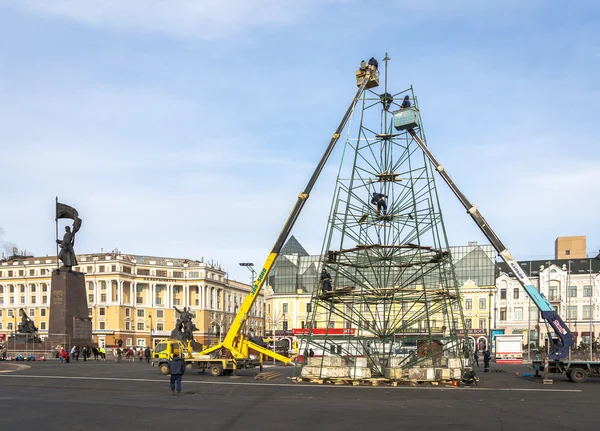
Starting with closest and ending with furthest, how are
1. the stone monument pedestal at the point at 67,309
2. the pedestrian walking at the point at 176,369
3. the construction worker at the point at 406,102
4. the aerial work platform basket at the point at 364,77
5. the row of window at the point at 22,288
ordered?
1. the pedestrian walking at the point at 176,369
2. the construction worker at the point at 406,102
3. the aerial work platform basket at the point at 364,77
4. the stone monument pedestal at the point at 67,309
5. the row of window at the point at 22,288

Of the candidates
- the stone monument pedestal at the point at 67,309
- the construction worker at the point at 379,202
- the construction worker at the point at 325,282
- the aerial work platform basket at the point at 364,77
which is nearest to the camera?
the construction worker at the point at 379,202

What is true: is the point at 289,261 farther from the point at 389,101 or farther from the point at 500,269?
the point at 389,101

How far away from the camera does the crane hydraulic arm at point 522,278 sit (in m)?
37.1

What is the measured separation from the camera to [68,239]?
5841 centimetres

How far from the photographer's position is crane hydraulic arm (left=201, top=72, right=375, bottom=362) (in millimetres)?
35844

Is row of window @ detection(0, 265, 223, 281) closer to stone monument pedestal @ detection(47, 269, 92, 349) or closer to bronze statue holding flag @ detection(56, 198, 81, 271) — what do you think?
bronze statue holding flag @ detection(56, 198, 81, 271)

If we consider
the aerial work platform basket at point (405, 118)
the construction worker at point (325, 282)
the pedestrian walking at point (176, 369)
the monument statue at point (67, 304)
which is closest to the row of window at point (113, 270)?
the monument statue at point (67, 304)

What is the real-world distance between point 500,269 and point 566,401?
90.3 m

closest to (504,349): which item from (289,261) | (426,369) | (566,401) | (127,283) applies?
(426,369)

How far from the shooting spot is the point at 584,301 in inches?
4006

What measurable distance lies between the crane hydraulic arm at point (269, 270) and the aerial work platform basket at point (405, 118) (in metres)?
2.48

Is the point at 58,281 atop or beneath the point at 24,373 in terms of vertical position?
atop

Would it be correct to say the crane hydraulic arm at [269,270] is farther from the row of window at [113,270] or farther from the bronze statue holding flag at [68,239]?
the row of window at [113,270]

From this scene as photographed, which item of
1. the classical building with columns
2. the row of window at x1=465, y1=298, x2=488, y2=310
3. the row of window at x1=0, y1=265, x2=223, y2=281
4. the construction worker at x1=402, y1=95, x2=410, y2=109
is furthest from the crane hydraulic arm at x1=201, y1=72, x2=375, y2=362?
the row of window at x1=0, y1=265, x2=223, y2=281
